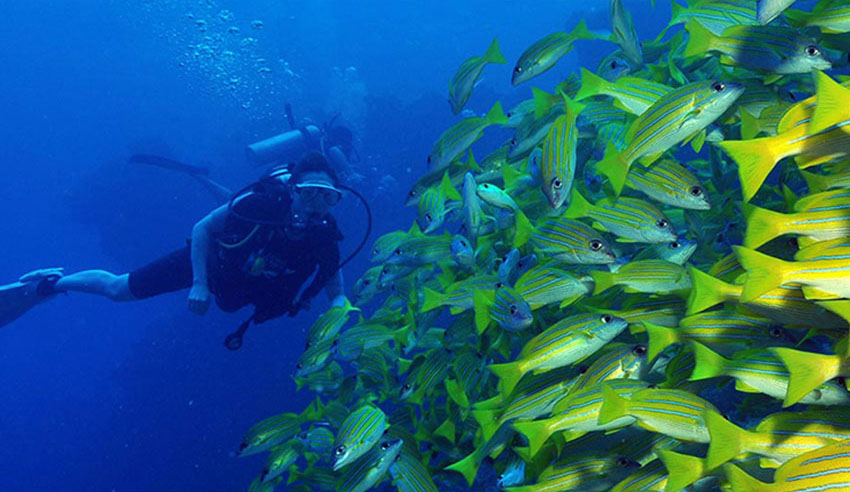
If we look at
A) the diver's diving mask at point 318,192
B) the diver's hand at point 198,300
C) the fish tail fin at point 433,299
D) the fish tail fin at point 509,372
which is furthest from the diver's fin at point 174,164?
the fish tail fin at point 509,372

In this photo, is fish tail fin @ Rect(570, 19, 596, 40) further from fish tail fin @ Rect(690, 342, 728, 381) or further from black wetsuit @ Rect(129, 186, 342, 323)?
black wetsuit @ Rect(129, 186, 342, 323)

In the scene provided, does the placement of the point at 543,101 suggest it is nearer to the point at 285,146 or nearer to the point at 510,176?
the point at 510,176

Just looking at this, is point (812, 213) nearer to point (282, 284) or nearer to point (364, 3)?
point (282, 284)

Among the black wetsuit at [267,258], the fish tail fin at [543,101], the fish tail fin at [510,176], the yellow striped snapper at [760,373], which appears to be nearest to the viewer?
the yellow striped snapper at [760,373]

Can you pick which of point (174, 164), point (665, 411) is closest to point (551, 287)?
point (665, 411)

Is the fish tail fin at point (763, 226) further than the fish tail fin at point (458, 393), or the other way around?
the fish tail fin at point (458, 393)

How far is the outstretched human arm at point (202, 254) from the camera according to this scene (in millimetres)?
6922

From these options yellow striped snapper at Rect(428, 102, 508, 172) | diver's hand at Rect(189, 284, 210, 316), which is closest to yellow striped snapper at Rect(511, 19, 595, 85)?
yellow striped snapper at Rect(428, 102, 508, 172)

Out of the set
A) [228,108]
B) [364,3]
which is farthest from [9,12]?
[364,3]

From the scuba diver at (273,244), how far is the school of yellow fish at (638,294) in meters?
2.81

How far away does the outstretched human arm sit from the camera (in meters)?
6.92

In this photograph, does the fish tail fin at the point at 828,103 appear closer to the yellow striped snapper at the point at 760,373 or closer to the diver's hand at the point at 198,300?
the yellow striped snapper at the point at 760,373

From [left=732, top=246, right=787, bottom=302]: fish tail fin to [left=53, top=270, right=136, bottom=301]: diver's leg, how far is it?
10.3 meters

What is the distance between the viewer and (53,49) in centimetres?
6228
